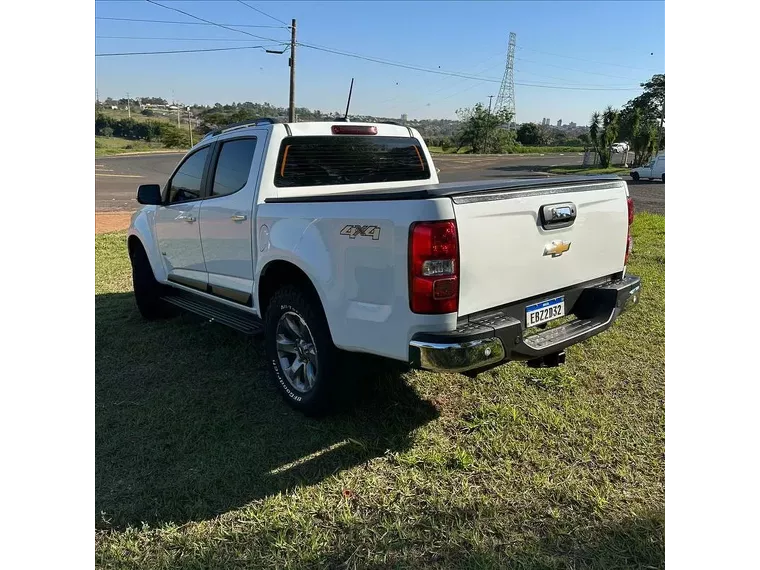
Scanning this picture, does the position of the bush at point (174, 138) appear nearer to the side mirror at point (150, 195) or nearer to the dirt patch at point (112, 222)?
the dirt patch at point (112, 222)

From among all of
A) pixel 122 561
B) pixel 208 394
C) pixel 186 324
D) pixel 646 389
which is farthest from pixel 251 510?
pixel 186 324

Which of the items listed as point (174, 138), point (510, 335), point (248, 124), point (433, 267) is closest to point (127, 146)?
point (174, 138)

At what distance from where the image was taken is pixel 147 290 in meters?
5.81

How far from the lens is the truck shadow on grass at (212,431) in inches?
114

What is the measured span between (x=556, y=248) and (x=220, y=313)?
9.24 feet

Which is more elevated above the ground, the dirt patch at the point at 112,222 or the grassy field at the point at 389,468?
the dirt patch at the point at 112,222

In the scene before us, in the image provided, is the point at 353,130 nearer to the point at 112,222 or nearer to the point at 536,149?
the point at 112,222

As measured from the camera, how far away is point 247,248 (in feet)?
13.3

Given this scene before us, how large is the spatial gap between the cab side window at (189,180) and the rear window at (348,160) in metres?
1.09

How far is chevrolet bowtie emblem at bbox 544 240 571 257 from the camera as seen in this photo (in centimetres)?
307

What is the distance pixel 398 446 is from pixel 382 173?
2.45 metres

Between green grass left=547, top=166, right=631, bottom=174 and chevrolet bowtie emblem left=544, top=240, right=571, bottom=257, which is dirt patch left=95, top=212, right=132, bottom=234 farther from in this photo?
green grass left=547, top=166, right=631, bottom=174

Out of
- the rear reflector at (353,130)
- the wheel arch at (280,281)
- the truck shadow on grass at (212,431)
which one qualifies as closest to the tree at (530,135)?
the rear reflector at (353,130)
